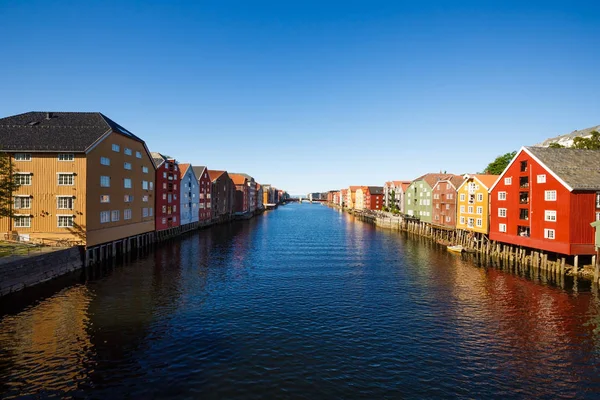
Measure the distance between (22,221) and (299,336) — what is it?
1575 inches

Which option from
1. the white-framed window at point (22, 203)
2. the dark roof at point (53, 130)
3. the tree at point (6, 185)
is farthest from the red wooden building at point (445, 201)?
the tree at point (6, 185)

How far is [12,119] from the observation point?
4706cm

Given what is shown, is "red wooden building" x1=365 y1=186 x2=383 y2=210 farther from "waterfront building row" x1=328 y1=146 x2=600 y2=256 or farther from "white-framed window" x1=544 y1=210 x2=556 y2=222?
"white-framed window" x1=544 y1=210 x2=556 y2=222

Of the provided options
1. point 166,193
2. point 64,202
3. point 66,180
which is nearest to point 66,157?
point 66,180

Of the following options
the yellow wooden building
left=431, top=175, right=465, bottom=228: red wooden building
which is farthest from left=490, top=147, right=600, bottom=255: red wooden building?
left=431, top=175, right=465, bottom=228: red wooden building

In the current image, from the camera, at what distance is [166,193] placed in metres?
72.4

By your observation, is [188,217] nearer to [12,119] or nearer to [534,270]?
[12,119]

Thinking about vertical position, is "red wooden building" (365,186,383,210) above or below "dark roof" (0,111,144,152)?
below

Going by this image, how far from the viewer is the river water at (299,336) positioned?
1727cm

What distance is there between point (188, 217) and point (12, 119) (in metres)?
45.5

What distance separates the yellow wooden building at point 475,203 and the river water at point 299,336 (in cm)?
2094

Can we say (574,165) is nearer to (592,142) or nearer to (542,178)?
(542,178)

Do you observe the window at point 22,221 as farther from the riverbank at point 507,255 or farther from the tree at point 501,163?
the tree at point 501,163

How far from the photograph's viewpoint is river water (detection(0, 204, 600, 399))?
56.6 ft
